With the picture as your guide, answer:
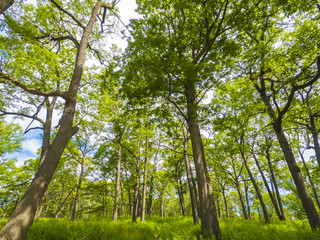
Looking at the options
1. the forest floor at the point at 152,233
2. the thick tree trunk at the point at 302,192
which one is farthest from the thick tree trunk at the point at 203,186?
the thick tree trunk at the point at 302,192

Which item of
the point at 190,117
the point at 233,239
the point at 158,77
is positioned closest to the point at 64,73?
the point at 158,77

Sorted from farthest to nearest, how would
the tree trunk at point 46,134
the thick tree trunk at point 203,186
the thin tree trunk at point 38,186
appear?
the tree trunk at point 46,134 → the thick tree trunk at point 203,186 → the thin tree trunk at point 38,186

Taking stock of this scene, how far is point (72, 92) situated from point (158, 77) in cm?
308

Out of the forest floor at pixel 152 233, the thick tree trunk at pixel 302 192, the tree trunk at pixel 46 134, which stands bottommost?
the forest floor at pixel 152 233

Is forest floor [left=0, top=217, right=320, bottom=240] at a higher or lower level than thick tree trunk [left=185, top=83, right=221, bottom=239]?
lower

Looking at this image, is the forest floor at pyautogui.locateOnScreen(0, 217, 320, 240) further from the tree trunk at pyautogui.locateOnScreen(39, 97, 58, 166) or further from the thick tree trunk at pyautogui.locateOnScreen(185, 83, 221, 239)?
the tree trunk at pyautogui.locateOnScreen(39, 97, 58, 166)

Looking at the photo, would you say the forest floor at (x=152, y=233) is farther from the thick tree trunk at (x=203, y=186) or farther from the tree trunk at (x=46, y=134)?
the tree trunk at (x=46, y=134)

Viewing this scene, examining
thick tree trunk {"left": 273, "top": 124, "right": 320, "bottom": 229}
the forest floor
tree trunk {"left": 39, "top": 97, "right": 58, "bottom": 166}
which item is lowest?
the forest floor

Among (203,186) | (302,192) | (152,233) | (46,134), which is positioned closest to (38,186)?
(203,186)

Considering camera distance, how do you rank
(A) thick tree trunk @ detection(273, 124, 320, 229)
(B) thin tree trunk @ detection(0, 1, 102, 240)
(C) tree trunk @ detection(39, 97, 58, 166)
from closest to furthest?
(B) thin tree trunk @ detection(0, 1, 102, 240) < (A) thick tree trunk @ detection(273, 124, 320, 229) < (C) tree trunk @ detection(39, 97, 58, 166)

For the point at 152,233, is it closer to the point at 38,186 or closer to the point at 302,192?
the point at 38,186

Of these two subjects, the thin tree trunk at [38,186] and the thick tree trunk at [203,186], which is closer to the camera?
the thin tree trunk at [38,186]

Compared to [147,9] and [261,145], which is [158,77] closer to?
[147,9]

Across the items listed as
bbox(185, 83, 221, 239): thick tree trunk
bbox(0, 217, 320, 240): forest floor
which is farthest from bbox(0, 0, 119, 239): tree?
bbox(185, 83, 221, 239): thick tree trunk
